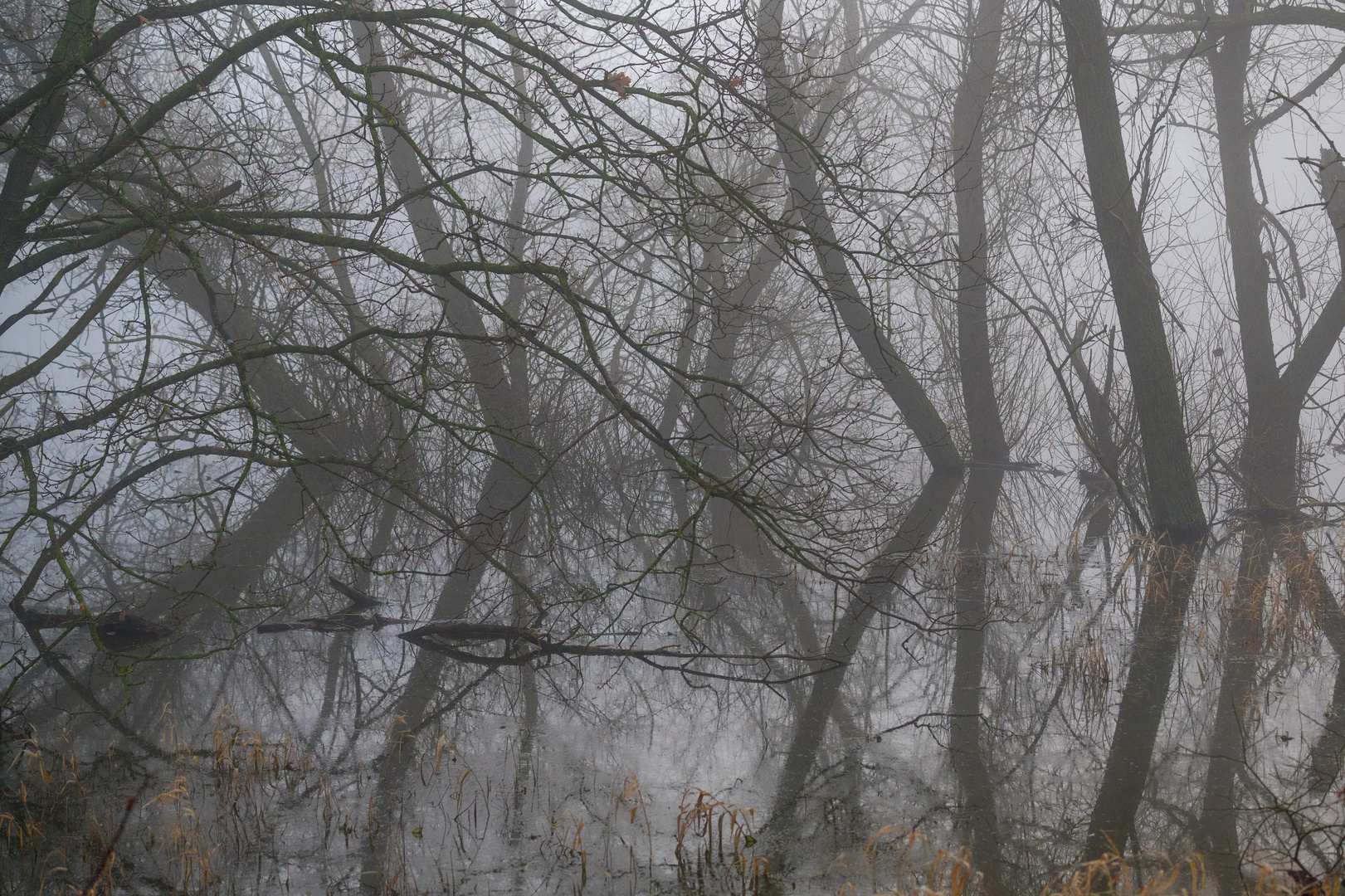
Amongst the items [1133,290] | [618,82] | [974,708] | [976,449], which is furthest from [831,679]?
[976,449]

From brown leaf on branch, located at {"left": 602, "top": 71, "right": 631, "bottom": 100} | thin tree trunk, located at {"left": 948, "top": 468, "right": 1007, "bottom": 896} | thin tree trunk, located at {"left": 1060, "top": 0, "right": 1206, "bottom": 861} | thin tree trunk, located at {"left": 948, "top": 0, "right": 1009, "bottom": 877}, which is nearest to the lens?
thin tree trunk, located at {"left": 948, "top": 468, "right": 1007, "bottom": 896}

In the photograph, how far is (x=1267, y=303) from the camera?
13125 millimetres

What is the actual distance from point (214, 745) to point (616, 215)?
498 inches

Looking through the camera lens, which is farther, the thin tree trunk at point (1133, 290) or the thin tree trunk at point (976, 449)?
the thin tree trunk at point (1133, 290)

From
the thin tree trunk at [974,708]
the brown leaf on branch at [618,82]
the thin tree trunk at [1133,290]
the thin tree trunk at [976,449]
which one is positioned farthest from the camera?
the thin tree trunk at [1133,290]

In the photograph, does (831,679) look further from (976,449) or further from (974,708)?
(976,449)

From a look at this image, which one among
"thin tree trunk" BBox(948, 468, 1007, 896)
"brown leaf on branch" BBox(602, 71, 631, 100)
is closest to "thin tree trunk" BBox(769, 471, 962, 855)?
"thin tree trunk" BBox(948, 468, 1007, 896)

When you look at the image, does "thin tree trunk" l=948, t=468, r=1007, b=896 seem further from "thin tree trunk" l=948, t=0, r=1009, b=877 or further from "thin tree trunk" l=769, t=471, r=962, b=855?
"thin tree trunk" l=769, t=471, r=962, b=855

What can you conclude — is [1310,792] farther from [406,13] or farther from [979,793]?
[406,13]

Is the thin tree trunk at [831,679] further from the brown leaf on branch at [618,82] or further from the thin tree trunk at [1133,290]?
the brown leaf on branch at [618,82]

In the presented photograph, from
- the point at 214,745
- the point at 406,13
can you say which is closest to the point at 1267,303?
the point at 406,13

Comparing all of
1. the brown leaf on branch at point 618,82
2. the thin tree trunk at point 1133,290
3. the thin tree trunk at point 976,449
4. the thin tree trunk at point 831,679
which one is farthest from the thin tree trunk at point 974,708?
the brown leaf on branch at point 618,82

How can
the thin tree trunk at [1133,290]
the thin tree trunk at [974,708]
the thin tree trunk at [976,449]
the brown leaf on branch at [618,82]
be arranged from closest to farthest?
the thin tree trunk at [974,708]
the thin tree trunk at [976,449]
the brown leaf on branch at [618,82]
the thin tree trunk at [1133,290]

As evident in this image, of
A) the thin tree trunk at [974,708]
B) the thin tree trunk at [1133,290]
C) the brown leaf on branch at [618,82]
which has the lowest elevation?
the thin tree trunk at [974,708]
